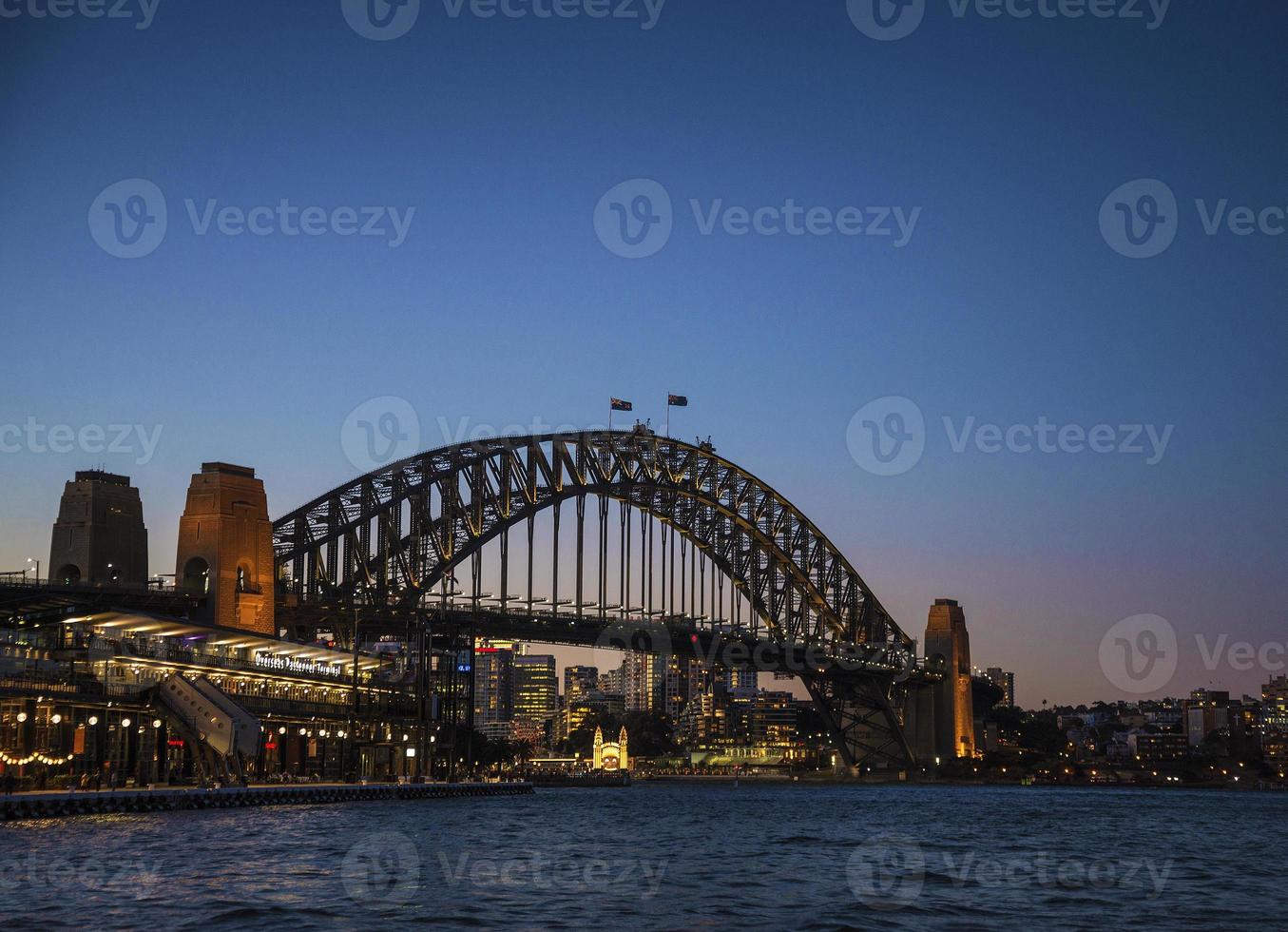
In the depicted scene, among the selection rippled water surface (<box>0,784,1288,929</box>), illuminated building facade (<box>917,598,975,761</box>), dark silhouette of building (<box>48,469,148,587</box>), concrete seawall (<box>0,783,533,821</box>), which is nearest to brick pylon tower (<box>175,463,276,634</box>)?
dark silhouette of building (<box>48,469,148,587</box>)

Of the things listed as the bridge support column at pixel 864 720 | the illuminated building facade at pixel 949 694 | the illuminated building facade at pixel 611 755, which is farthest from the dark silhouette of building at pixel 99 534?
the illuminated building facade at pixel 611 755

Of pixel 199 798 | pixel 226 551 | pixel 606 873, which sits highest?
pixel 226 551

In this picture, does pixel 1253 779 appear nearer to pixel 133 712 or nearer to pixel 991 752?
pixel 991 752

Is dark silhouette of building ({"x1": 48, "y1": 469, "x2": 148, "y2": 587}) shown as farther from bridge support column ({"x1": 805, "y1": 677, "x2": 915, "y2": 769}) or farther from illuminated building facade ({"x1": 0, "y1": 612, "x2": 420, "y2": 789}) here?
bridge support column ({"x1": 805, "y1": 677, "x2": 915, "y2": 769})

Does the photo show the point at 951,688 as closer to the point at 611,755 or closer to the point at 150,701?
the point at 611,755

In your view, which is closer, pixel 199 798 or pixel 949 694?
pixel 199 798

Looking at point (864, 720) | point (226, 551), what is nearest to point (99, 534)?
point (226, 551)

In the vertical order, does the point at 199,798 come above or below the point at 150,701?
A: below
